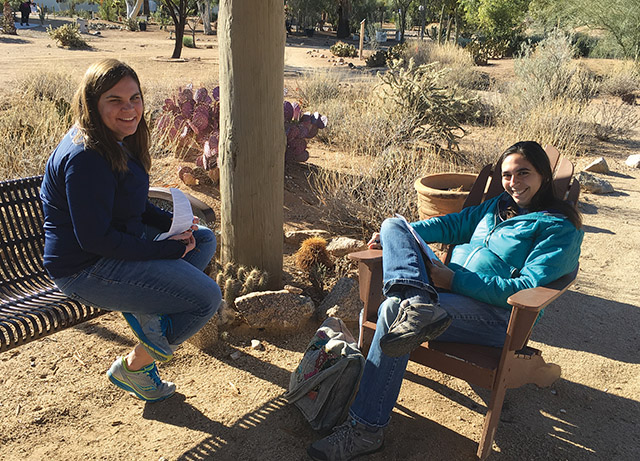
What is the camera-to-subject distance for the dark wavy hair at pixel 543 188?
242 cm

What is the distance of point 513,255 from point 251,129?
1619 mm

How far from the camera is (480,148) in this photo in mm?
6332

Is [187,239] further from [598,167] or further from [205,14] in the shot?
[205,14]

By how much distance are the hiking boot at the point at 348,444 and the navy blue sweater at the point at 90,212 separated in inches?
38.9

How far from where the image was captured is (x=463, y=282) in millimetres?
2416

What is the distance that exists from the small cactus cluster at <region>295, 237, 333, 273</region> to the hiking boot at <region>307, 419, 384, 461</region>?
163cm

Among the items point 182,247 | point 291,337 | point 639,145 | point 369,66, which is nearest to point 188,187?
point 291,337

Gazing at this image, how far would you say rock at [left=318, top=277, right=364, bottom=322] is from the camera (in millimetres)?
3322

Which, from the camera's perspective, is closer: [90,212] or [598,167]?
[90,212]

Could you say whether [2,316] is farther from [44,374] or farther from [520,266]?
[520,266]

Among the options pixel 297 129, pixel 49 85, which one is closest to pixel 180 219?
pixel 297 129

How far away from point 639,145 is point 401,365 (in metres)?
7.92

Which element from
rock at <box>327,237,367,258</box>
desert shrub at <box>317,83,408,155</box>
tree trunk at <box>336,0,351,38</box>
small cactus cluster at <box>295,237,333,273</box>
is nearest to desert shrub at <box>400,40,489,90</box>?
desert shrub at <box>317,83,408,155</box>

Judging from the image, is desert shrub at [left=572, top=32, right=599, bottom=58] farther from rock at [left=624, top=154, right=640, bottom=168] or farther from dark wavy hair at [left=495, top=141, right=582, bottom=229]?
dark wavy hair at [left=495, top=141, right=582, bottom=229]
